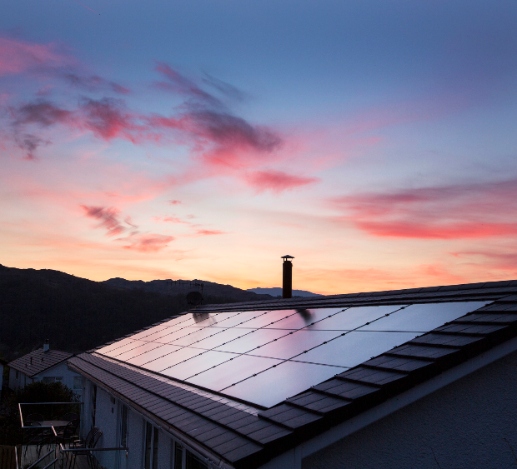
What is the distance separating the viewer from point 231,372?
10.7m

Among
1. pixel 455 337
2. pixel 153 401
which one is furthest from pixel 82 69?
pixel 455 337

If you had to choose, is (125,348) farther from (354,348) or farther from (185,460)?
(354,348)

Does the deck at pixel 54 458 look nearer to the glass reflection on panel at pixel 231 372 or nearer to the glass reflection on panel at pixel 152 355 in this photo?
the glass reflection on panel at pixel 152 355

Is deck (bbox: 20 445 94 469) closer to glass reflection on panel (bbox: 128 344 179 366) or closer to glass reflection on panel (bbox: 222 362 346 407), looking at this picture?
glass reflection on panel (bbox: 128 344 179 366)

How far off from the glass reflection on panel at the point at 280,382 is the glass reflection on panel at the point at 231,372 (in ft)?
1.33

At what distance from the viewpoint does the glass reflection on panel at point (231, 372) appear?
10139 mm

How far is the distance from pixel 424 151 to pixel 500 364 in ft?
40.7

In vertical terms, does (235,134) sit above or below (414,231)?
above

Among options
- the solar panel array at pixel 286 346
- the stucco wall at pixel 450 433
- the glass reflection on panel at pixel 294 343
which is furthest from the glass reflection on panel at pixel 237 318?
the stucco wall at pixel 450 433

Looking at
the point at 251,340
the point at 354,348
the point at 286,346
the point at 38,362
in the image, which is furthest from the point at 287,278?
the point at 38,362

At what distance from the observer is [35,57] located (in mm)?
20141

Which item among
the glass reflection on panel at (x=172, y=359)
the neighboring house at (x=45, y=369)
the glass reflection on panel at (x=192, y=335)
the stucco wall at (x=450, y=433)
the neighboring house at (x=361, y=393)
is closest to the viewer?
the neighboring house at (x=361, y=393)

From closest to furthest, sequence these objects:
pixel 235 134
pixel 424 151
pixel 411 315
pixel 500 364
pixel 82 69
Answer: pixel 500 364, pixel 411 315, pixel 424 151, pixel 82 69, pixel 235 134

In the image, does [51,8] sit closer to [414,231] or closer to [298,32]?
[298,32]
